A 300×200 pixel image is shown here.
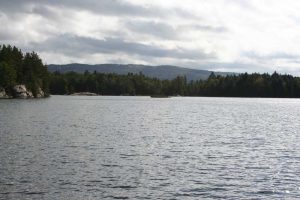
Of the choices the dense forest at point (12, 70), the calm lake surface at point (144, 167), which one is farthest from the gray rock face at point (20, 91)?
the calm lake surface at point (144, 167)

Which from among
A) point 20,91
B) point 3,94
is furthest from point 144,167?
point 20,91

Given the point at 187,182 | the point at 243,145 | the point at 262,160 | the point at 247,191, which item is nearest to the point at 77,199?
the point at 187,182

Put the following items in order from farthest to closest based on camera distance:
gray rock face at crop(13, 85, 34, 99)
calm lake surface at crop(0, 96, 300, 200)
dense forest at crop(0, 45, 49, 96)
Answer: gray rock face at crop(13, 85, 34, 99)
dense forest at crop(0, 45, 49, 96)
calm lake surface at crop(0, 96, 300, 200)

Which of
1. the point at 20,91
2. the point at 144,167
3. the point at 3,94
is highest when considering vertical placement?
the point at 20,91

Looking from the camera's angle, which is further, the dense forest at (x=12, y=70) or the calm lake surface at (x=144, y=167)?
the dense forest at (x=12, y=70)

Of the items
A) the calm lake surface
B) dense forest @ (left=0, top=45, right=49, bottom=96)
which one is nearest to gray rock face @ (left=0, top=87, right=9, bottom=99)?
dense forest @ (left=0, top=45, right=49, bottom=96)

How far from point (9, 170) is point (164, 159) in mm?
14644

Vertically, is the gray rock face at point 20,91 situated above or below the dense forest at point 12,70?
below

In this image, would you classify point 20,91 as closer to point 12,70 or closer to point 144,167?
point 12,70

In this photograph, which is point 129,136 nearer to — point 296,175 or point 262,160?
point 262,160

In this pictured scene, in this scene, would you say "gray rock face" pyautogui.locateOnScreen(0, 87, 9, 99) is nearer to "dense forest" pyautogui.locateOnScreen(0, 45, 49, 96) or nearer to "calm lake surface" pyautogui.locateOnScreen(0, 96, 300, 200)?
"dense forest" pyautogui.locateOnScreen(0, 45, 49, 96)

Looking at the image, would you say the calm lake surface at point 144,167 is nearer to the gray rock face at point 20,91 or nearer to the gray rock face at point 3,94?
the gray rock face at point 3,94

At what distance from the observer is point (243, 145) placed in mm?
56125

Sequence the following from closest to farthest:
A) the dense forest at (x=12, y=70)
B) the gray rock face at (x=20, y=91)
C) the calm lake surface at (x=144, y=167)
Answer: the calm lake surface at (x=144, y=167) → the dense forest at (x=12, y=70) → the gray rock face at (x=20, y=91)
